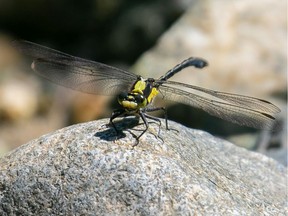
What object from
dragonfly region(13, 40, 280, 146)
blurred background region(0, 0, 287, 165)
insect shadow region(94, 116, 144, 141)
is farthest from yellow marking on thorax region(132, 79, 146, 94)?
blurred background region(0, 0, 287, 165)

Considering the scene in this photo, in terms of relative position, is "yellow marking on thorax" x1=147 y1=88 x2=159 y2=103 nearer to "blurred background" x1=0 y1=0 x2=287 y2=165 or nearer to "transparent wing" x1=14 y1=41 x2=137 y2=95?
"transparent wing" x1=14 y1=41 x2=137 y2=95

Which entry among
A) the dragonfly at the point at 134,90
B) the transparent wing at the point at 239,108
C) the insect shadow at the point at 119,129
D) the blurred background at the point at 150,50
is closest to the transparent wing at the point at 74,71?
the dragonfly at the point at 134,90

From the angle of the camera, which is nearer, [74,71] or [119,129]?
[119,129]

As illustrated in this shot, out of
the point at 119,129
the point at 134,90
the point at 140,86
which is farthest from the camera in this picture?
the point at 140,86

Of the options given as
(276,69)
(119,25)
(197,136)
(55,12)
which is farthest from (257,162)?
(55,12)

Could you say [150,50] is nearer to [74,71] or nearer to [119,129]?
[74,71]

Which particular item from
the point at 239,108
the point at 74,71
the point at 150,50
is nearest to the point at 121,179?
the point at 239,108
